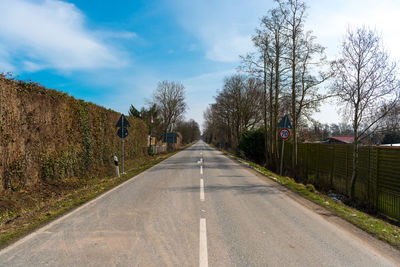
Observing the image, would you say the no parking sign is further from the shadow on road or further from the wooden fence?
the shadow on road

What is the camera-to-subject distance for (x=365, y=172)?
9.60 metres

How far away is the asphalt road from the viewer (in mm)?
3655

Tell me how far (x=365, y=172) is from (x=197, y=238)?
8.07 meters

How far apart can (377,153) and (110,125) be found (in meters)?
15.0

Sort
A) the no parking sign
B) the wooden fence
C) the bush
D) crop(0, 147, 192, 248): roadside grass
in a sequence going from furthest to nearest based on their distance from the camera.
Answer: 1. the bush
2. the no parking sign
3. the wooden fence
4. crop(0, 147, 192, 248): roadside grass

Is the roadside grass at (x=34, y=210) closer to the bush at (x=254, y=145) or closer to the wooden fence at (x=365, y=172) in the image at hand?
the wooden fence at (x=365, y=172)

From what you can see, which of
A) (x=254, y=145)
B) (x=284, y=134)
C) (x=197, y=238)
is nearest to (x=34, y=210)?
(x=197, y=238)

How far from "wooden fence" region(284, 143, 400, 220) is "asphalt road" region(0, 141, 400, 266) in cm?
289

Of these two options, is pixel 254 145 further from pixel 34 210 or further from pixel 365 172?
pixel 34 210

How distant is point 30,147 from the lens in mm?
8602

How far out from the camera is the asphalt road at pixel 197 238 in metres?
3.65

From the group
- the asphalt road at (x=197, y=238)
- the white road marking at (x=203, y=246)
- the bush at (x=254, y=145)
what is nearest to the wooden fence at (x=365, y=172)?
the asphalt road at (x=197, y=238)

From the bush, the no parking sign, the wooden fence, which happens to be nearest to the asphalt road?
the wooden fence

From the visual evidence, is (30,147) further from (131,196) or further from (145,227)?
(145,227)
